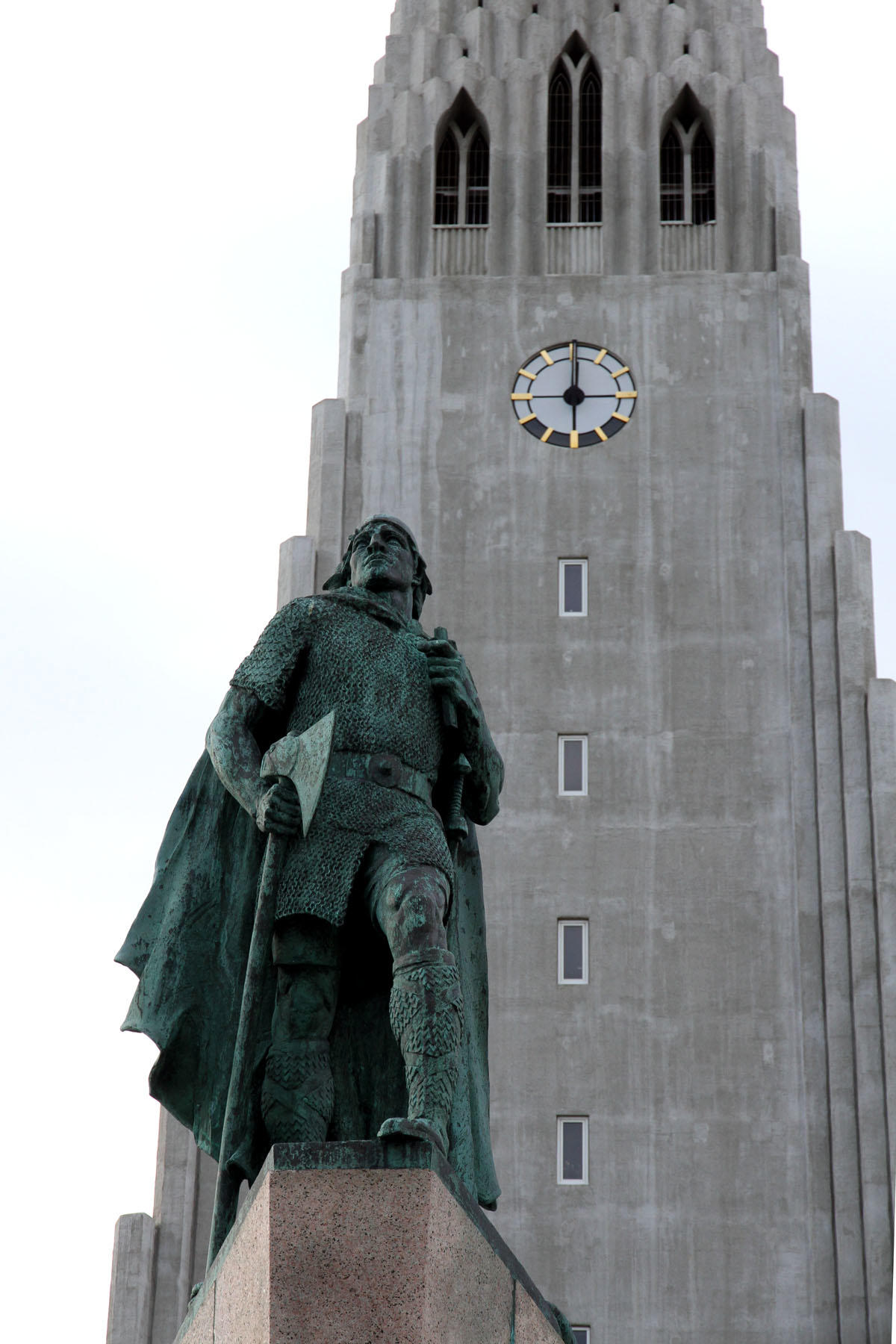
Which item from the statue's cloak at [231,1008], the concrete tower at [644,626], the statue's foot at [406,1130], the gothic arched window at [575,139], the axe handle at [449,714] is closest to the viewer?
the statue's foot at [406,1130]

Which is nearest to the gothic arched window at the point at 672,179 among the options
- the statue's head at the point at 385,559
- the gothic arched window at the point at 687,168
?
the gothic arched window at the point at 687,168

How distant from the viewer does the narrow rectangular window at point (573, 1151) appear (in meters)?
37.2

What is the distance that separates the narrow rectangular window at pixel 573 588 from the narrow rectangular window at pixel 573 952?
5235mm

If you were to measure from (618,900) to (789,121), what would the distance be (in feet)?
50.7

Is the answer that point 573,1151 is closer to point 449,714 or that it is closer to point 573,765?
point 573,765

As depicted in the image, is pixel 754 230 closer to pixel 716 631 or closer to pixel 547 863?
pixel 716 631

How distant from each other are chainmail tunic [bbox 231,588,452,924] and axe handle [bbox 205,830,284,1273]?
69 millimetres

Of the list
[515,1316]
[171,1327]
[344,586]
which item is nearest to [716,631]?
[171,1327]

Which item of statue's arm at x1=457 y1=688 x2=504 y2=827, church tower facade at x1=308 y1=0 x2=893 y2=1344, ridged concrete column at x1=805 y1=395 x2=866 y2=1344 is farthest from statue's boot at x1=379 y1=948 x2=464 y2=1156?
ridged concrete column at x1=805 y1=395 x2=866 y2=1344

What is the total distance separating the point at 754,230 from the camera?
44.3 meters

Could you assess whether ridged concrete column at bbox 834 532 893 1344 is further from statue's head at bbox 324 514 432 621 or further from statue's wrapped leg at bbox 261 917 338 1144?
statue's wrapped leg at bbox 261 917 338 1144

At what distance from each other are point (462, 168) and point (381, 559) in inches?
1342

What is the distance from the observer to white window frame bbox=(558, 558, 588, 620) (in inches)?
1618

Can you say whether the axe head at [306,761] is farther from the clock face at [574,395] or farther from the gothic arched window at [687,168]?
the gothic arched window at [687,168]
